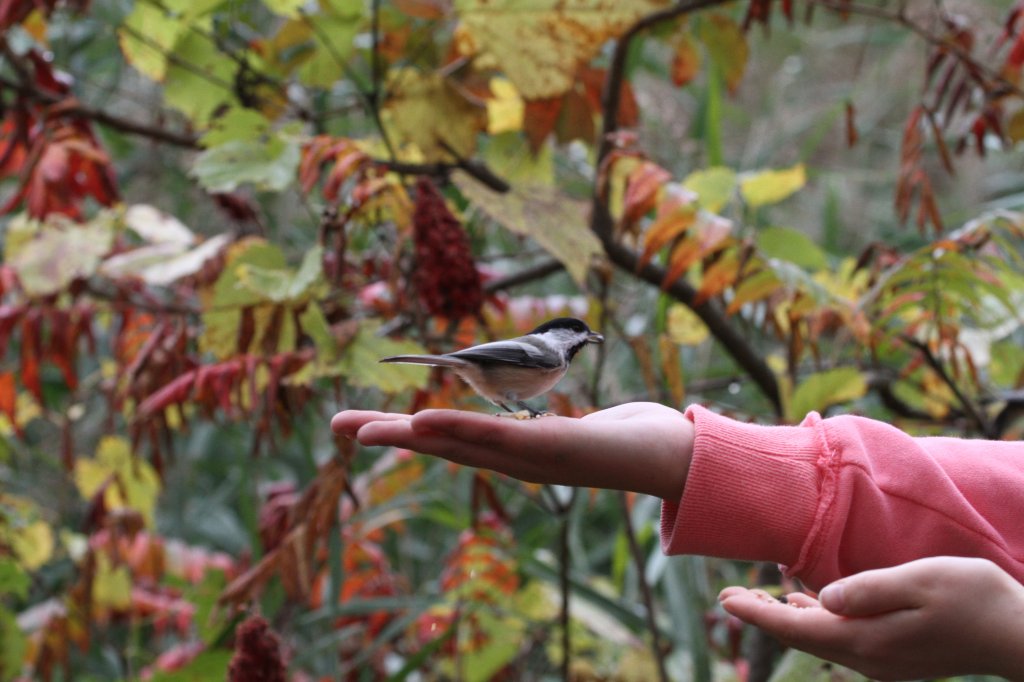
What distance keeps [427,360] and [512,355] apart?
125mm

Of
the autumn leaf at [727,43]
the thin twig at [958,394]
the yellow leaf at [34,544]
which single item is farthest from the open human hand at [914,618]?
the yellow leaf at [34,544]

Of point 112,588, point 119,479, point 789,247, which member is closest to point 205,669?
point 119,479

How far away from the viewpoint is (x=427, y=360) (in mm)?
734

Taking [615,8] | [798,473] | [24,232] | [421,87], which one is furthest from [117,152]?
[798,473]

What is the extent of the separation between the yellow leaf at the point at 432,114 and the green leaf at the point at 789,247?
18.0 inches

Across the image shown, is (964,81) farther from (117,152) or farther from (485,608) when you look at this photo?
(117,152)

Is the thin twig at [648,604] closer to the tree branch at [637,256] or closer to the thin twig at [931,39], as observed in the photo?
the tree branch at [637,256]

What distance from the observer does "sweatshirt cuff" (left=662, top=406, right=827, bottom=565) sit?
2.55ft

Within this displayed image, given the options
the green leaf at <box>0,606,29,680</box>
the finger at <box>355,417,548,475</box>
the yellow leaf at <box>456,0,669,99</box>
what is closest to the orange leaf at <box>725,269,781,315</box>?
the yellow leaf at <box>456,0,669,99</box>

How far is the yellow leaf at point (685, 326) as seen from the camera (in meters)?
Answer: 1.67

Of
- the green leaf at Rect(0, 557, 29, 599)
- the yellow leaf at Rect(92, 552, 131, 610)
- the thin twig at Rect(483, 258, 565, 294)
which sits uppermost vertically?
the thin twig at Rect(483, 258, 565, 294)

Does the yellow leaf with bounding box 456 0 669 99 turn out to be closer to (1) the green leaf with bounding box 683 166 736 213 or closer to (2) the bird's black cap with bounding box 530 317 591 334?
(1) the green leaf with bounding box 683 166 736 213

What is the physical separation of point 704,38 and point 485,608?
104 centimetres

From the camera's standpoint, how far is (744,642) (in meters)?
2.28
